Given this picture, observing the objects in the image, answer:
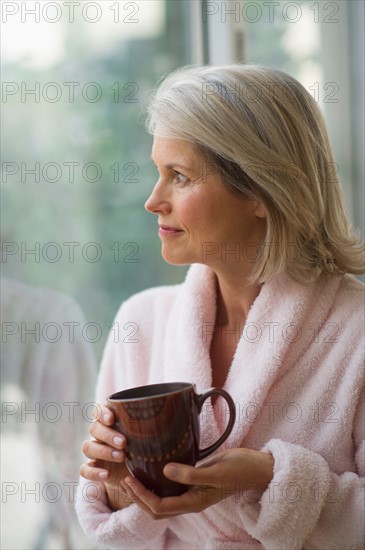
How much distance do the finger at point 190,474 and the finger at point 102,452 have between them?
69 millimetres

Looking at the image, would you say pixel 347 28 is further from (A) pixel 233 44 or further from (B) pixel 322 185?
(B) pixel 322 185

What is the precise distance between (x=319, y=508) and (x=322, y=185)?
1.70 ft

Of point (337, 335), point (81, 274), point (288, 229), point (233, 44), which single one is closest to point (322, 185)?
point (288, 229)

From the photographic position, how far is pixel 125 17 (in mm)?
1413

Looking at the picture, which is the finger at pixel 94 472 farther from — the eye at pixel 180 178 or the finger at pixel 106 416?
the eye at pixel 180 178

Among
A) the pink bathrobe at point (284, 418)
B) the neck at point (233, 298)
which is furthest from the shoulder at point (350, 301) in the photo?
the neck at point (233, 298)

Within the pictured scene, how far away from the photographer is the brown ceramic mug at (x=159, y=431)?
0.89 meters

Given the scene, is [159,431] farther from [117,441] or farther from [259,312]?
[259,312]

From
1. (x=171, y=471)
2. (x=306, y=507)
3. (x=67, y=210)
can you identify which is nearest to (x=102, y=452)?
(x=171, y=471)

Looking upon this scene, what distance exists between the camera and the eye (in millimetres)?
1140

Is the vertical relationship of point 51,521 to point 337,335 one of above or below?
below

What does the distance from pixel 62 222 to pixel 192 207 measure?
298 mm

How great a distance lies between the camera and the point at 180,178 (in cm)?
115

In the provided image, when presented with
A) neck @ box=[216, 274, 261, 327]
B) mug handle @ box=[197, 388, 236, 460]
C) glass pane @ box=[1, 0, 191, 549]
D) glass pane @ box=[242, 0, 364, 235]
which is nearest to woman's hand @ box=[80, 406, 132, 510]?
mug handle @ box=[197, 388, 236, 460]
